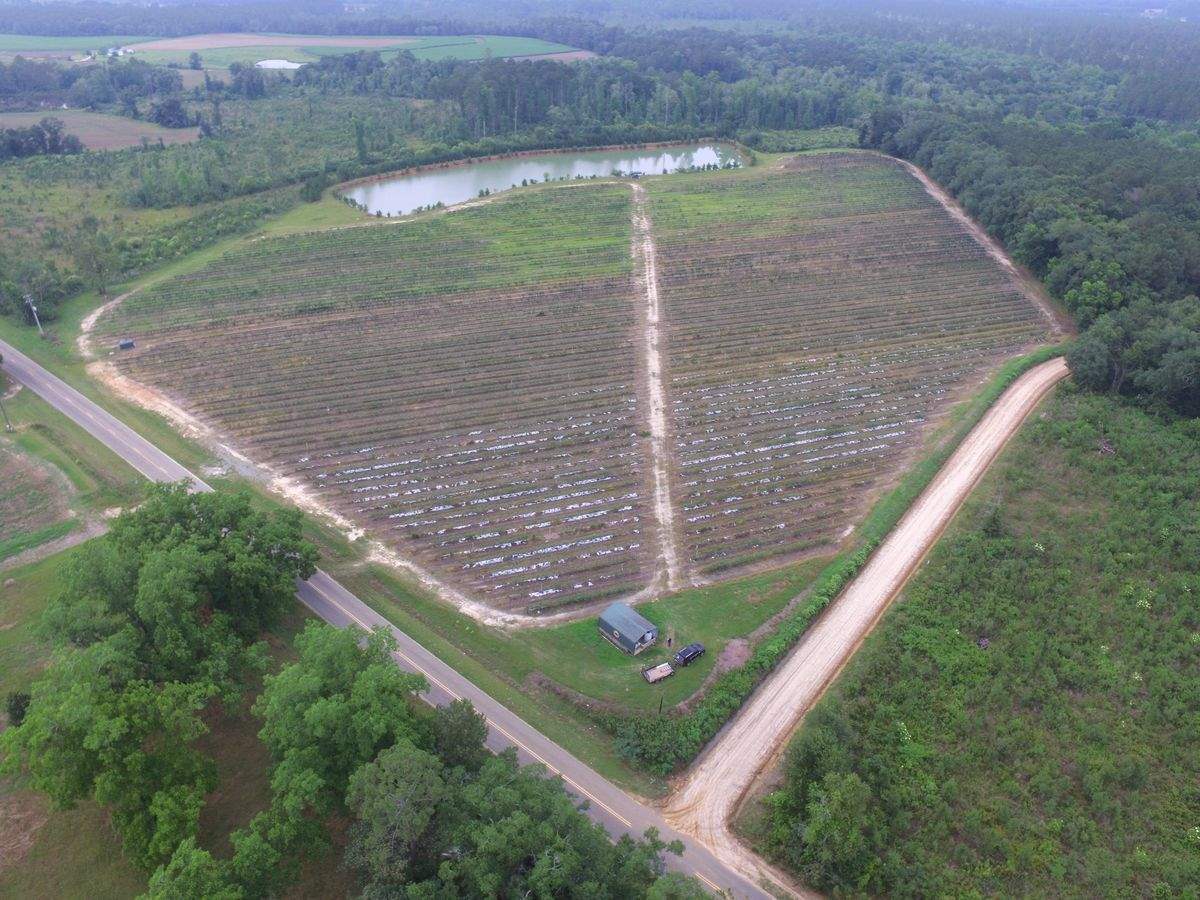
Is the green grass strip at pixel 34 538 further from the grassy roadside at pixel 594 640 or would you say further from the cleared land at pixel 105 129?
the cleared land at pixel 105 129

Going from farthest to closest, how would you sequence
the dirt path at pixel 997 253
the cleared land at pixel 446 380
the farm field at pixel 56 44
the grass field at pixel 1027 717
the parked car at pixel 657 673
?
1. the farm field at pixel 56 44
2. the dirt path at pixel 997 253
3. the cleared land at pixel 446 380
4. the parked car at pixel 657 673
5. the grass field at pixel 1027 717

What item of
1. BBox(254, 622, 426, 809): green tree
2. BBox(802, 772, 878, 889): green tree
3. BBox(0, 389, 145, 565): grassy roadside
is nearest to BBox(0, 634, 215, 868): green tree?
BBox(254, 622, 426, 809): green tree

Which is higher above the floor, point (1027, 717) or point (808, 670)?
point (1027, 717)

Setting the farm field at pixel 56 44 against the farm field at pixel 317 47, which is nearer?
the farm field at pixel 56 44

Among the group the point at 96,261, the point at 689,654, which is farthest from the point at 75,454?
the point at 689,654

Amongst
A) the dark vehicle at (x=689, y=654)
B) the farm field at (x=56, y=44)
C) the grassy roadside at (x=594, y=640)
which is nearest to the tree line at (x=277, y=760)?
the grassy roadside at (x=594, y=640)

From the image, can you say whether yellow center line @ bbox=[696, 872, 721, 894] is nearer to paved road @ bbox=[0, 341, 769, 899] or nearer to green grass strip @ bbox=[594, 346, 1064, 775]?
paved road @ bbox=[0, 341, 769, 899]

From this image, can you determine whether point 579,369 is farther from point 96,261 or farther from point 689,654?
point 96,261
